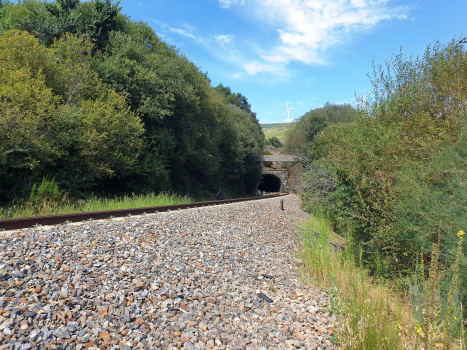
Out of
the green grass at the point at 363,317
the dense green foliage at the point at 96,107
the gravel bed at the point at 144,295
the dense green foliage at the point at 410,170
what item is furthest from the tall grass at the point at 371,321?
the dense green foliage at the point at 96,107

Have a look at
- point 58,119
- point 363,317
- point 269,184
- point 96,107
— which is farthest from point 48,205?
point 269,184

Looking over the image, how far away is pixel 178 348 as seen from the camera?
3143mm

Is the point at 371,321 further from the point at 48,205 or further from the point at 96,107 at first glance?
the point at 96,107

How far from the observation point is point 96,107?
1305 cm

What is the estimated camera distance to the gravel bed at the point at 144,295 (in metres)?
3.03

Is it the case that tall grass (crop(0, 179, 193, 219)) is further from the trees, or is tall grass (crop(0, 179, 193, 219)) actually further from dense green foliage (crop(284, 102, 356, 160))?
dense green foliage (crop(284, 102, 356, 160))

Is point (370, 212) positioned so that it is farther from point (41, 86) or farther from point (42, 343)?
point (41, 86)

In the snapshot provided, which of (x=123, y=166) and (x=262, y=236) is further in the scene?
(x=123, y=166)

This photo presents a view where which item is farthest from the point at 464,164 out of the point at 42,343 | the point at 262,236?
the point at 42,343

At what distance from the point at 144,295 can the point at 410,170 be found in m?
6.03

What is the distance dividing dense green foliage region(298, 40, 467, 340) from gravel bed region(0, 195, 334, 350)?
2.51m

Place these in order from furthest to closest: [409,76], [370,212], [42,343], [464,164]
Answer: [409,76] → [370,212] → [464,164] → [42,343]

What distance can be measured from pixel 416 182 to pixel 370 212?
5.26ft

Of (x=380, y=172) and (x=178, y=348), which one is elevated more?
(x=380, y=172)
